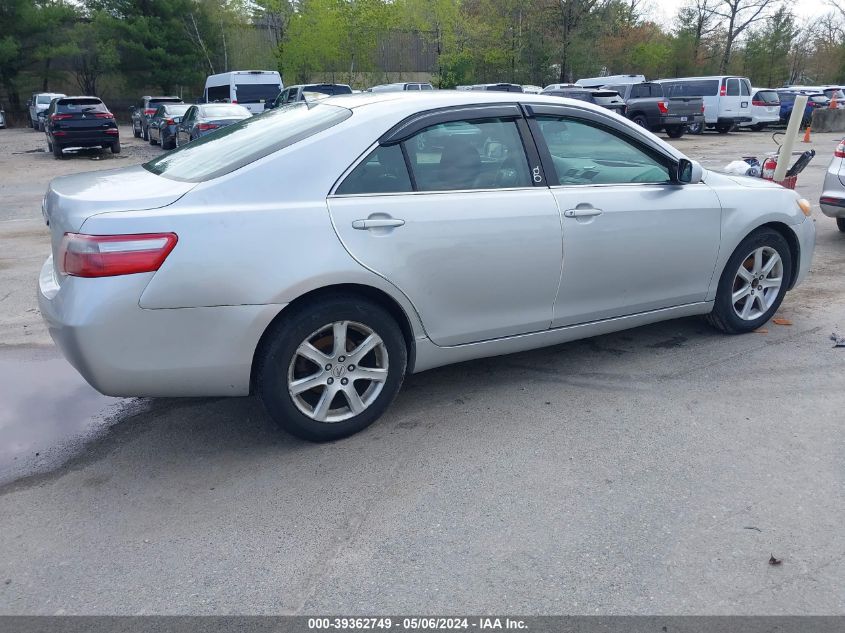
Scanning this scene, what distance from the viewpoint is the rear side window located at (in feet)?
12.0

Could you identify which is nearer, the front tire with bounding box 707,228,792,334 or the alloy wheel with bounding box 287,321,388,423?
the alloy wheel with bounding box 287,321,388,423

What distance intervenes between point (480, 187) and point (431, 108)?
19.4 inches

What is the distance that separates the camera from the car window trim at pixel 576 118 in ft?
13.9

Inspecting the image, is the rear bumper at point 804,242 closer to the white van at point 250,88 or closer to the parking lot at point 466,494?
the parking lot at point 466,494

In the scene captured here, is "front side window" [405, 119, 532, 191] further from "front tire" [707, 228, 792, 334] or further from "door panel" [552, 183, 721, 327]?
"front tire" [707, 228, 792, 334]

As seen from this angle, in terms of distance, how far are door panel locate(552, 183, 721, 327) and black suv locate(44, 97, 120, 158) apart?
2011cm

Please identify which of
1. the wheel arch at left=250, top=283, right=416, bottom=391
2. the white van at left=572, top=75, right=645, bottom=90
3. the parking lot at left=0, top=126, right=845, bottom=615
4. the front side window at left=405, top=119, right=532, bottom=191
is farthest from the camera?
the white van at left=572, top=75, right=645, bottom=90

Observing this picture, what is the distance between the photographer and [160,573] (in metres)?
2.79

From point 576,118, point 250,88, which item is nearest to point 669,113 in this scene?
point 250,88

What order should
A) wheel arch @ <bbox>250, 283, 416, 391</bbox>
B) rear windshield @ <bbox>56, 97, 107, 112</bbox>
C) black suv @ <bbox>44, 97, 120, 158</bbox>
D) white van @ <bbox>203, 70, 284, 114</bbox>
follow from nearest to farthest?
wheel arch @ <bbox>250, 283, 416, 391</bbox> → black suv @ <bbox>44, 97, 120, 158</bbox> → rear windshield @ <bbox>56, 97, 107, 112</bbox> → white van @ <bbox>203, 70, 284, 114</bbox>

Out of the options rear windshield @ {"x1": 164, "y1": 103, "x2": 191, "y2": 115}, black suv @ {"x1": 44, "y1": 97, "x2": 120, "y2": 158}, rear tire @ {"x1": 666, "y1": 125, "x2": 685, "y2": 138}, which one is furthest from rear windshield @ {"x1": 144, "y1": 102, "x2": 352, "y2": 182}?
rear tire @ {"x1": 666, "y1": 125, "x2": 685, "y2": 138}

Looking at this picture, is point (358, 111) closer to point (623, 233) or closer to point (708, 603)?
point (623, 233)

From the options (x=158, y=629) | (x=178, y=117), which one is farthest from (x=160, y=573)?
(x=178, y=117)

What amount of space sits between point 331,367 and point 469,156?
138 centimetres
